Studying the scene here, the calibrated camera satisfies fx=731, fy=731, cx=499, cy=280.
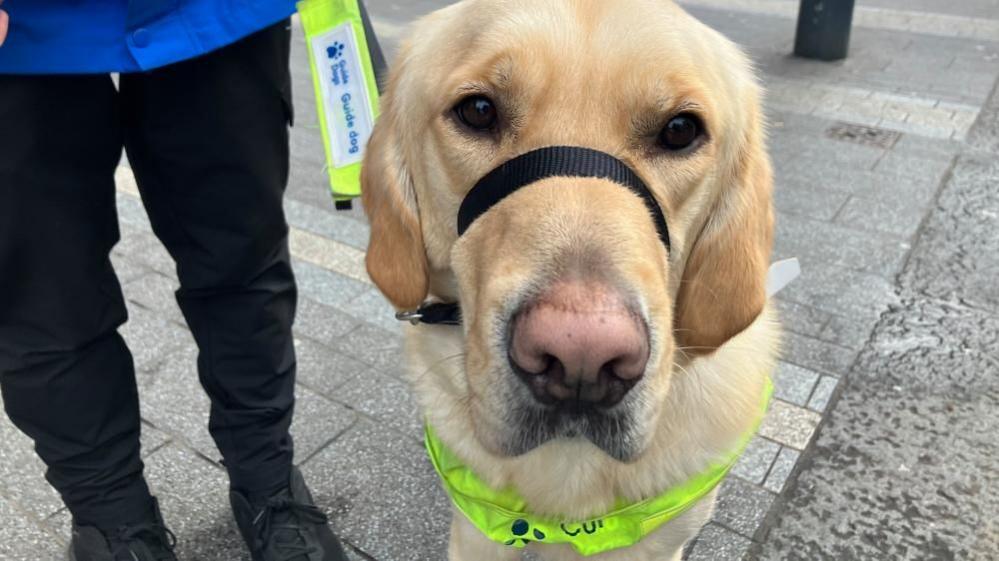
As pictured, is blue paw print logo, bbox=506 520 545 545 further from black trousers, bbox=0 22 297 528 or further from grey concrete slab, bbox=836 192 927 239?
grey concrete slab, bbox=836 192 927 239

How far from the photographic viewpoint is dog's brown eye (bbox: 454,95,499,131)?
5.31 ft

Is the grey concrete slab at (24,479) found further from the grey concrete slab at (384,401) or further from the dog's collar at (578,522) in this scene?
the dog's collar at (578,522)

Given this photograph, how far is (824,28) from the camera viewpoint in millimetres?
7391

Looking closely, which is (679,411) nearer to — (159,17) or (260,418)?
(260,418)

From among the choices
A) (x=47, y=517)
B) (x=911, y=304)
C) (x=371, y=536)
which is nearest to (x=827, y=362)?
(x=911, y=304)

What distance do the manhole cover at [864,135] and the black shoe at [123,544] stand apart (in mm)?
5358

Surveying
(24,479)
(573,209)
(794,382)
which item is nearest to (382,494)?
(24,479)

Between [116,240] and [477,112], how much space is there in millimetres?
1130

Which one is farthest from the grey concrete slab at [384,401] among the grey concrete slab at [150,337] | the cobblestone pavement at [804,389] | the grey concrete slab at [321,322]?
the grey concrete slab at [150,337]

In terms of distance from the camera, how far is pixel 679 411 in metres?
1.87

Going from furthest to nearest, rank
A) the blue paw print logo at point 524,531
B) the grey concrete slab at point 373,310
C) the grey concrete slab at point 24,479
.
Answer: the grey concrete slab at point 373,310, the grey concrete slab at point 24,479, the blue paw print logo at point 524,531

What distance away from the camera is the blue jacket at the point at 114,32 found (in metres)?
1.66

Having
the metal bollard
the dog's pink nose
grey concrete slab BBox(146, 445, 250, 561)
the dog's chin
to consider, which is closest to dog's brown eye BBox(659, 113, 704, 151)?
the dog's pink nose

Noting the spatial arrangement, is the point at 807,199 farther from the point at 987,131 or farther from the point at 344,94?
the point at 344,94
